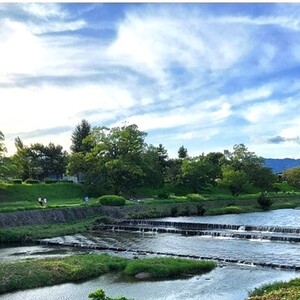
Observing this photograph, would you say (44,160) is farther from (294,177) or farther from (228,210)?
(294,177)

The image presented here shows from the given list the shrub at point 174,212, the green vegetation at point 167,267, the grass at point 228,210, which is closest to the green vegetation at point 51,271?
the green vegetation at point 167,267

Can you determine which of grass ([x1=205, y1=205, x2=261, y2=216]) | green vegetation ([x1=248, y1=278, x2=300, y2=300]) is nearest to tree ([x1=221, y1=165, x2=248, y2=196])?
grass ([x1=205, y1=205, x2=261, y2=216])

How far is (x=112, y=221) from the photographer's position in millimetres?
47406

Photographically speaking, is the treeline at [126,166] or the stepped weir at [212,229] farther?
the treeline at [126,166]

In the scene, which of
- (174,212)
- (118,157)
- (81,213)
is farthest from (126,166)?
(81,213)

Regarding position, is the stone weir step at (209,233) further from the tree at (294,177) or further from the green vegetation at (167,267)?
the tree at (294,177)

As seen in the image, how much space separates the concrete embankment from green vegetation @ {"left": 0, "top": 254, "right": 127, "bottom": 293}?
19.1 metres

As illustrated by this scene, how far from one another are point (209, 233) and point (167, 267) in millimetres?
15012

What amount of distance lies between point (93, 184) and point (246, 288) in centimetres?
5003

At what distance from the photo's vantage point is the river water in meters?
18.9

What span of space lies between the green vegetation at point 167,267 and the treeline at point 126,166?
124ft

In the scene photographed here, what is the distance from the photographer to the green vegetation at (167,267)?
21.9 meters

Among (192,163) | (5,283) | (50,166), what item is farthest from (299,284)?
(50,166)

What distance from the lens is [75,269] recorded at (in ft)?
73.7
